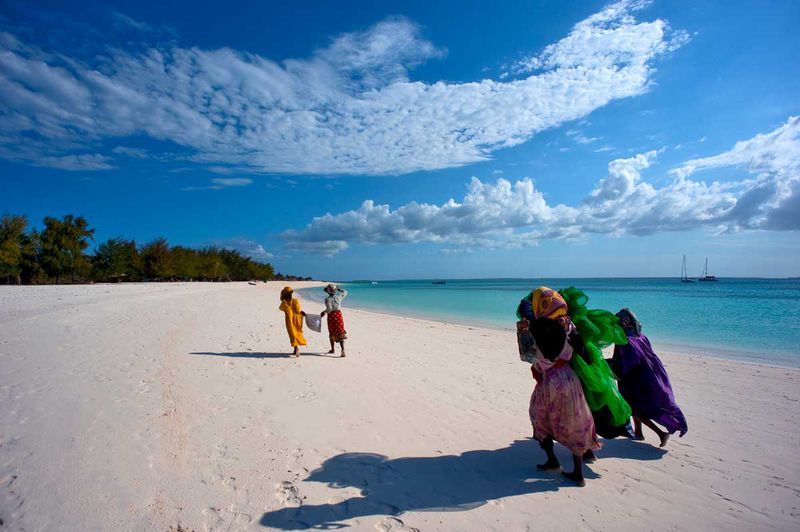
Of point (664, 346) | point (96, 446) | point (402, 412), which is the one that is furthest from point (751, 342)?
point (96, 446)

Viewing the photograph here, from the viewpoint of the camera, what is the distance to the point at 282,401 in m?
5.57

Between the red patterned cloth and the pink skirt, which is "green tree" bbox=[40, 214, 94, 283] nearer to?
the red patterned cloth

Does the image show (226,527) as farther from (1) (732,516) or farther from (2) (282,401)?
(1) (732,516)

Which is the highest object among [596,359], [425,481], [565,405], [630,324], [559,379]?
[630,324]

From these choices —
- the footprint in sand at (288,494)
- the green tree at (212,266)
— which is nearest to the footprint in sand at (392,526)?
the footprint in sand at (288,494)

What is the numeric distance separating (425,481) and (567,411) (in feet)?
4.96

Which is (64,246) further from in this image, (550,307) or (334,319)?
(550,307)

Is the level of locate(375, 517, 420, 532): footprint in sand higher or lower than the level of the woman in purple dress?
lower

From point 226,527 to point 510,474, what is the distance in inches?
103

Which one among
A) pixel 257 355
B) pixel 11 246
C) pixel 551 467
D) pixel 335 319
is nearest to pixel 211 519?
pixel 551 467

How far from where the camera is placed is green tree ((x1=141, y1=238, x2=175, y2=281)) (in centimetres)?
5622

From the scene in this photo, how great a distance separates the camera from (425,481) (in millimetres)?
3557

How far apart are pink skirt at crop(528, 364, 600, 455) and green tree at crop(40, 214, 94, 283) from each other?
52512 millimetres

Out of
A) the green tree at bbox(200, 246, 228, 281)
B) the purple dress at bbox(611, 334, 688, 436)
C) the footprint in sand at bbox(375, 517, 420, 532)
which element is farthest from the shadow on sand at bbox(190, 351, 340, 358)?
the green tree at bbox(200, 246, 228, 281)
